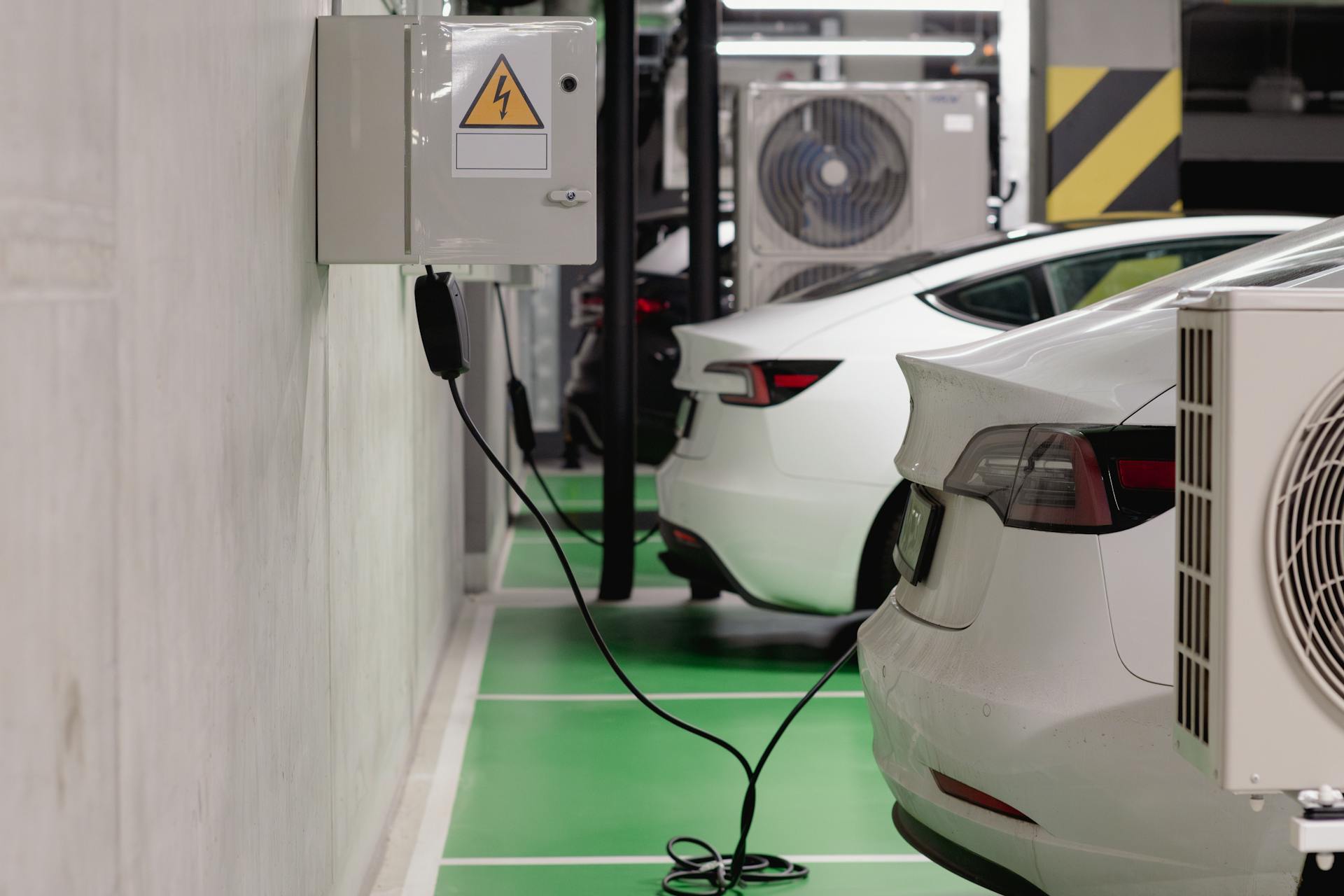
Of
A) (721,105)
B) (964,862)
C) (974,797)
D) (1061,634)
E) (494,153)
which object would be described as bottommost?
(964,862)

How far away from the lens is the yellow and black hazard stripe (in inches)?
274

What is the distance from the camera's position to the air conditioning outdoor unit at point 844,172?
6.55m

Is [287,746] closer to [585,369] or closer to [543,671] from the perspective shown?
[543,671]

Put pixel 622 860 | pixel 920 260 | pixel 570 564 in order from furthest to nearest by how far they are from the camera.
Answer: pixel 570 564 → pixel 920 260 → pixel 622 860

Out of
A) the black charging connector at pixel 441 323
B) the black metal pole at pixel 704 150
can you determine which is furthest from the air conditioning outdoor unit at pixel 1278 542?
the black metal pole at pixel 704 150

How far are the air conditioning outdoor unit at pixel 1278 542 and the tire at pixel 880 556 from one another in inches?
124

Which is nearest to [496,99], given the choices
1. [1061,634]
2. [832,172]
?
[1061,634]

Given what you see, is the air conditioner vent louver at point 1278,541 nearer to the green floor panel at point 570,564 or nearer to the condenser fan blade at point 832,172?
the green floor panel at point 570,564

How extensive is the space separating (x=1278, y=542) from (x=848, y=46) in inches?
414

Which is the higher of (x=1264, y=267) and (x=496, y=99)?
(x=496, y=99)

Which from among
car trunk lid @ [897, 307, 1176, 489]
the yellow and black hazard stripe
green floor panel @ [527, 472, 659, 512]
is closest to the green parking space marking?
green floor panel @ [527, 472, 659, 512]

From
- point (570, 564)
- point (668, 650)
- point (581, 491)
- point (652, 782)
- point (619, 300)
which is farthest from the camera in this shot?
point (581, 491)

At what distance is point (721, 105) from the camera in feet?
32.6

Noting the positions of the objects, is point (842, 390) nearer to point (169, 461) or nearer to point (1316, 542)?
point (1316, 542)
